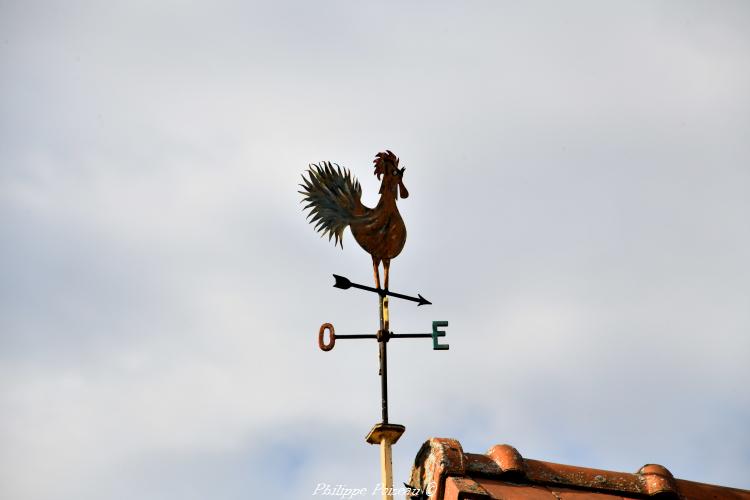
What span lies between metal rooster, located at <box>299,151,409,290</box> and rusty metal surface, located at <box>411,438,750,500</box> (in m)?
3.40

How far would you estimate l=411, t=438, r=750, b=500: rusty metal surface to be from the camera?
5.12 meters

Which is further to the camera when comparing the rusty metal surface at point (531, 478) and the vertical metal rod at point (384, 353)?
the vertical metal rod at point (384, 353)

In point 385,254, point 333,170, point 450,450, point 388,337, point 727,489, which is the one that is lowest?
point 727,489

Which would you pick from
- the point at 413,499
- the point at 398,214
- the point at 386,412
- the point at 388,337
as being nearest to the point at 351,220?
the point at 398,214

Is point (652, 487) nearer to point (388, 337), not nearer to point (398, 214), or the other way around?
point (388, 337)

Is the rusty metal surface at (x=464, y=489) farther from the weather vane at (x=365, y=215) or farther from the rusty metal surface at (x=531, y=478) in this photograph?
the weather vane at (x=365, y=215)

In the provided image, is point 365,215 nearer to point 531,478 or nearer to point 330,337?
point 330,337

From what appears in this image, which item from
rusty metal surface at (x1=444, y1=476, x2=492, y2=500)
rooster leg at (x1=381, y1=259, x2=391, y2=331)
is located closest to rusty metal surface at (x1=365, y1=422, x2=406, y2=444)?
rooster leg at (x1=381, y1=259, x2=391, y2=331)

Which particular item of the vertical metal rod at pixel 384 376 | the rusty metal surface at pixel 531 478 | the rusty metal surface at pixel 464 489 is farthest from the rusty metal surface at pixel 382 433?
the rusty metal surface at pixel 464 489

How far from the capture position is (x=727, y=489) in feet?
18.9

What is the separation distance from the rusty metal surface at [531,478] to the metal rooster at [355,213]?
340cm

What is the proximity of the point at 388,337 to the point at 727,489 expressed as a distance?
301 centimetres

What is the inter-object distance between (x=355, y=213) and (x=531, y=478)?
4.01 m

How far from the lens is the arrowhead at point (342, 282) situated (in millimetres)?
8312
